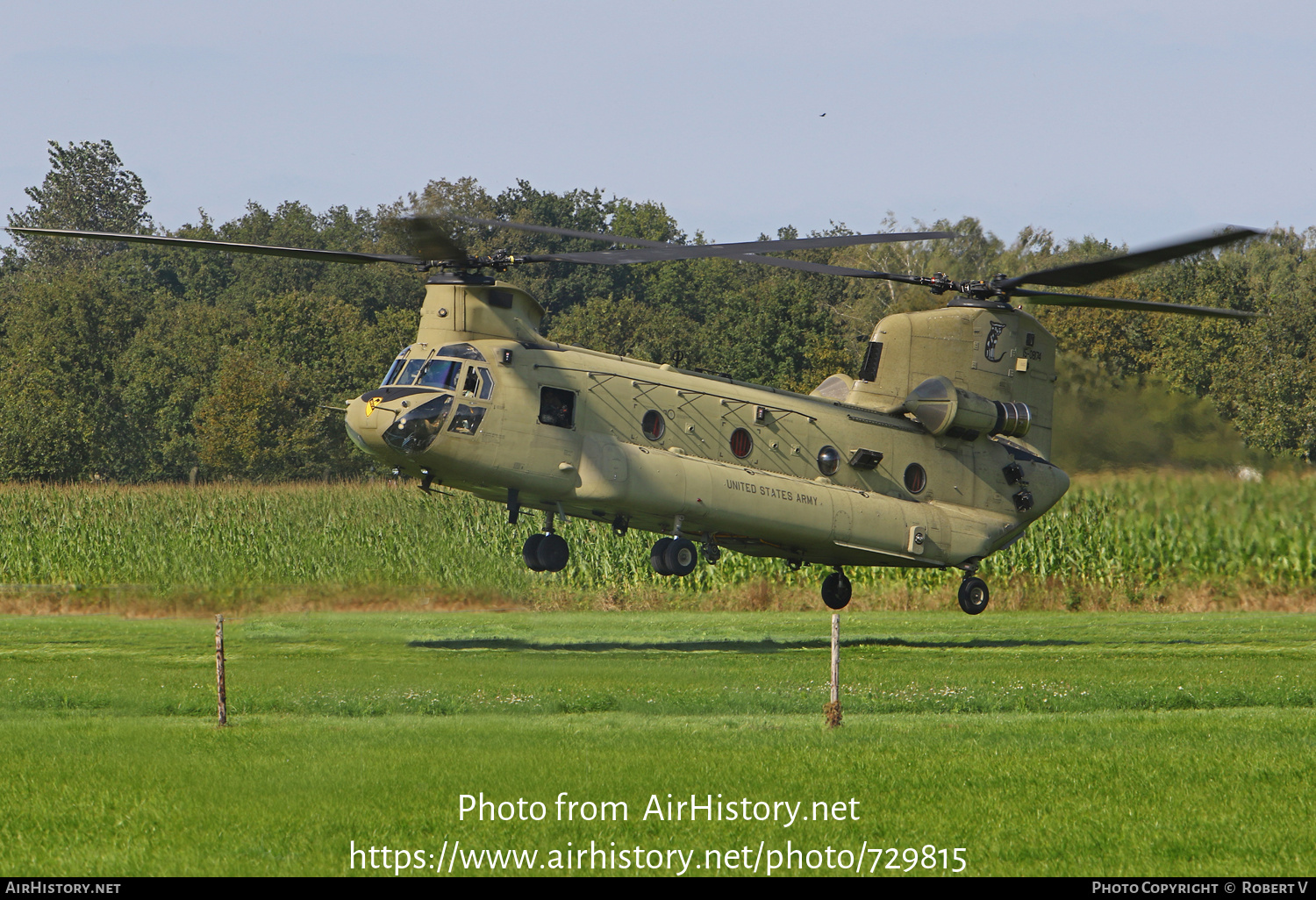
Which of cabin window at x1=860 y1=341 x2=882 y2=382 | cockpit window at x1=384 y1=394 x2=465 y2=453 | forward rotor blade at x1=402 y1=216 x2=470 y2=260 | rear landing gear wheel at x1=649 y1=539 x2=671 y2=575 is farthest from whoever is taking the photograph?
cabin window at x1=860 y1=341 x2=882 y2=382

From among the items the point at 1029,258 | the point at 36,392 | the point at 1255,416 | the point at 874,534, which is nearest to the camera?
the point at 874,534

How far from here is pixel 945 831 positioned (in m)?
12.4

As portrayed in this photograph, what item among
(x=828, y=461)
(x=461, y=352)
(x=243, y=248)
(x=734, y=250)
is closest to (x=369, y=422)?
(x=461, y=352)

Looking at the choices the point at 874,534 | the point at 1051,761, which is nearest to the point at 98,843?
the point at 1051,761

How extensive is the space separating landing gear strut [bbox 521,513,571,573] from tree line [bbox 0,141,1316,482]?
14.4m

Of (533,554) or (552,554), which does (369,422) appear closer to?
(533,554)

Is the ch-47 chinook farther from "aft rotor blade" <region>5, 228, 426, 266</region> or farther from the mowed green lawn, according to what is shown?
the mowed green lawn

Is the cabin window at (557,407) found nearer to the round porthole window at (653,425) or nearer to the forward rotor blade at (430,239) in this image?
the round porthole window at (653,425)

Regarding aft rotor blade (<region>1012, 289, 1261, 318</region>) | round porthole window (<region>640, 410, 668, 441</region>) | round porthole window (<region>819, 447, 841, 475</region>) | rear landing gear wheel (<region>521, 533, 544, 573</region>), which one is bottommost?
rear landing gear wheel (<region>521, 533, 544, 573</region>)

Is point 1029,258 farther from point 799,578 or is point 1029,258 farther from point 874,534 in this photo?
point 874,534

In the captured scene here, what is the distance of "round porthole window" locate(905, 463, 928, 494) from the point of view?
3030 centimetres

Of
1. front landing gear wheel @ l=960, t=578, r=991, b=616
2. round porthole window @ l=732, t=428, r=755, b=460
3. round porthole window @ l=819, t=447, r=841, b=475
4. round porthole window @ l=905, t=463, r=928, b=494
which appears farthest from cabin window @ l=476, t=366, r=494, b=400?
front landing gear wheel @ l=960, t=578, r=991, b=616

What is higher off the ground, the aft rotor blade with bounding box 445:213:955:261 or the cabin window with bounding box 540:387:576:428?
the aft rotor blade with bounding box 445:213:955:261

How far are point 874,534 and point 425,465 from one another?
29.9 feet
